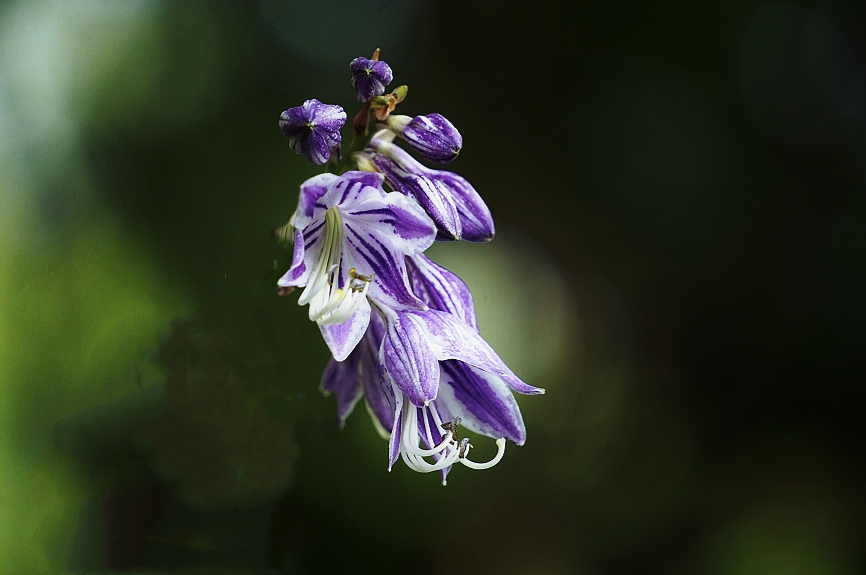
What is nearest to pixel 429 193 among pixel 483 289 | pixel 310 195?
pixel 310 195

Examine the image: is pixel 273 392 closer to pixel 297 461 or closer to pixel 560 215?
pixel 297 461

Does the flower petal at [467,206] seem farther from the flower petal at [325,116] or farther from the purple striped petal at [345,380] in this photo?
the purple striped petal at [345,380]

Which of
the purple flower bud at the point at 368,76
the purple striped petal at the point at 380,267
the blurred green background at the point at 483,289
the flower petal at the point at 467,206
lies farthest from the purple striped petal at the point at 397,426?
the blurred green background at the point at 483,289

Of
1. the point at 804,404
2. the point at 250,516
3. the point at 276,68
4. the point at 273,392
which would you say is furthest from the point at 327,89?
the point at 804,404

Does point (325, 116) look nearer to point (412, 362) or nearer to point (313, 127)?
point (313, 127)

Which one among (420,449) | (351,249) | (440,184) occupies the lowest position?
(420,449)

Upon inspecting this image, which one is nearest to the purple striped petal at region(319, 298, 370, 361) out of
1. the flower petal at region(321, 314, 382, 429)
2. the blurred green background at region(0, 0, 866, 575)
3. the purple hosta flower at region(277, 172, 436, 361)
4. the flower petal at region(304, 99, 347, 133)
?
the purple hosta flower at region(277, 172, 436, 361)

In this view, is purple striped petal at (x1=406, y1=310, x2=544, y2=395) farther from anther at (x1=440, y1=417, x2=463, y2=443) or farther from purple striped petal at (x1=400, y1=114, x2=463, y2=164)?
purple striped petal at (x1=400, y1=114, x2=463, y2=164)
